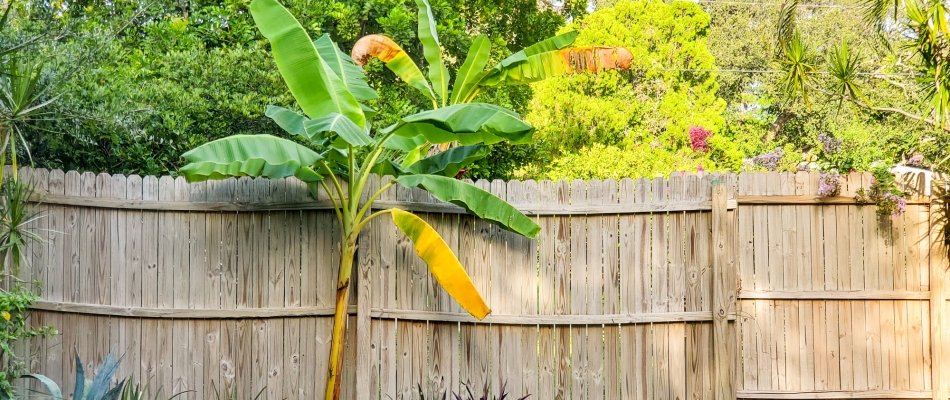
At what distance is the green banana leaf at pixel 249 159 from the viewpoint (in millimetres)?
4852

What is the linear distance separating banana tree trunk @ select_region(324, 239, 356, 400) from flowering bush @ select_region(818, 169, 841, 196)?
3.47 metres

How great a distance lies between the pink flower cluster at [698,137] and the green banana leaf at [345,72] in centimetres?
1170

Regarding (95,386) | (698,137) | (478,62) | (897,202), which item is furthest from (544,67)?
(698,137)

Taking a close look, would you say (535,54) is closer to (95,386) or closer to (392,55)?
(392,55)

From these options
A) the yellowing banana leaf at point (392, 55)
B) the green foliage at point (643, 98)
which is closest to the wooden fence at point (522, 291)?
the yellowing banana leaf at point (392, 55)

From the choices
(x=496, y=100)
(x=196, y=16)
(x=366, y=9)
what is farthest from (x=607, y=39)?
(x=196, y=16)

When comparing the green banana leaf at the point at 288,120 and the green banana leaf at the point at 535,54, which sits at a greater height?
the green banana leaf at the point at 535,54

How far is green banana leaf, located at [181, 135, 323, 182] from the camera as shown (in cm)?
485

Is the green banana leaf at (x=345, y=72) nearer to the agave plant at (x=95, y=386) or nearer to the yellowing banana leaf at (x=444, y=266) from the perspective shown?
the yellowing banana leaf at (x=444, y=266)

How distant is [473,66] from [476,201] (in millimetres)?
2248

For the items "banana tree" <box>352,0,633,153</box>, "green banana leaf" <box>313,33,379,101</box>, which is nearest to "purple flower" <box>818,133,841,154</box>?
"banana tree" <box>352,0,633,153</box>

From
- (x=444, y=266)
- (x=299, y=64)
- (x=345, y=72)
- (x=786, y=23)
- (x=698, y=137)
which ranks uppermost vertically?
(x=786, y=23)

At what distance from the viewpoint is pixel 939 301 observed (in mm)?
5652

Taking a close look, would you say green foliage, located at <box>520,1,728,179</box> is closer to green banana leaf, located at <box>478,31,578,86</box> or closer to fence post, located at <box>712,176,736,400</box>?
green banana leaf, located at <box>478,31,578,86</box>
